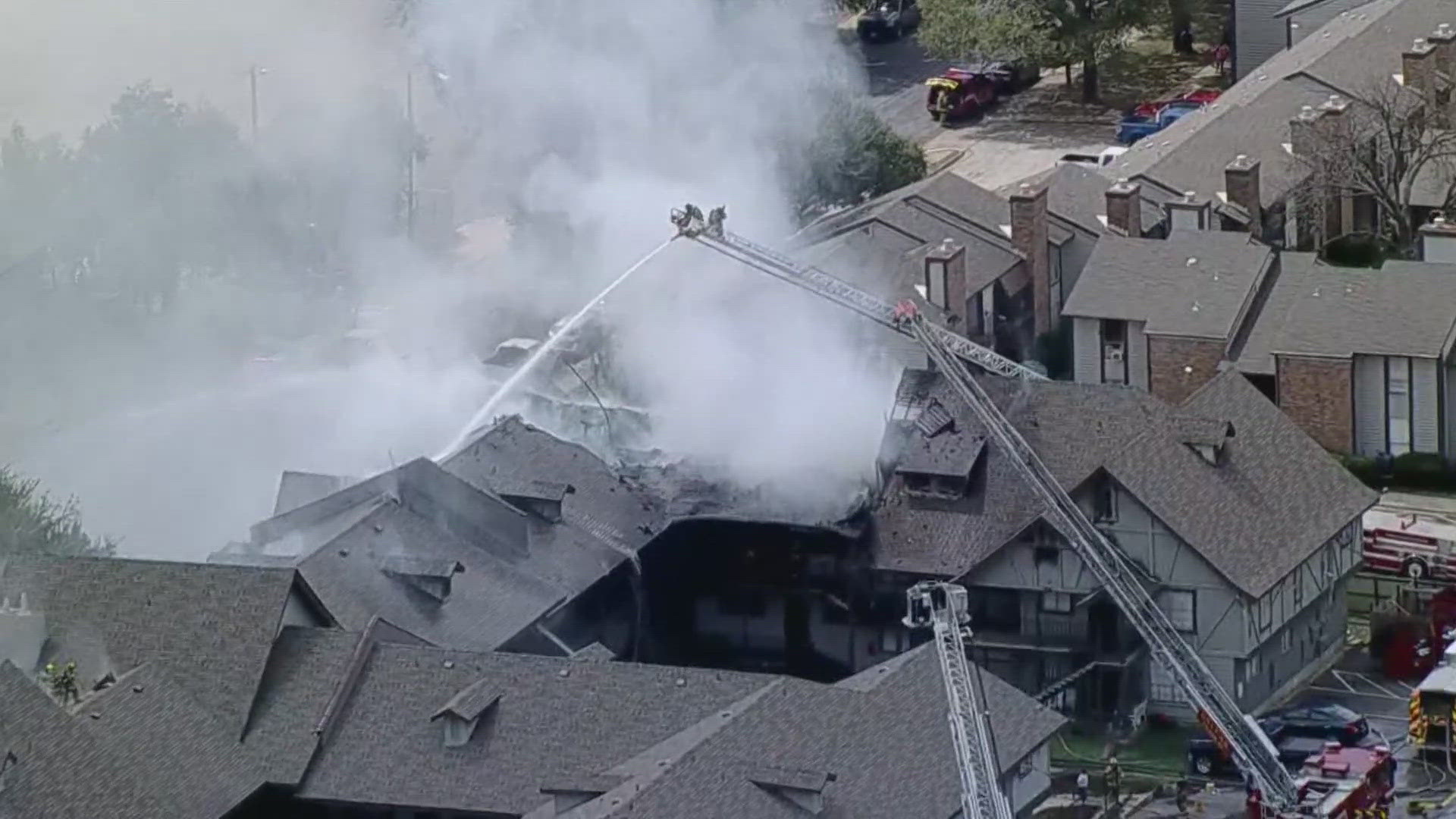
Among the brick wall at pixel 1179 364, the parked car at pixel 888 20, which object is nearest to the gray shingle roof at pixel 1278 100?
the brick wall at pixel 1179 364

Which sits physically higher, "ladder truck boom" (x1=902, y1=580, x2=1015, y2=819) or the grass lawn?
"ladder truck boom" (x1=902, y1=580, x2=1015, y2=819)

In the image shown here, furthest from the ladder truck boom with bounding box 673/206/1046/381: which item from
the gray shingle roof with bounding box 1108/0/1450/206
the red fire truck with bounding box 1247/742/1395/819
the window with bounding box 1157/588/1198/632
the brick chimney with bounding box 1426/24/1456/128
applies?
the brick chimney with bounding box 1426/24/1456/128

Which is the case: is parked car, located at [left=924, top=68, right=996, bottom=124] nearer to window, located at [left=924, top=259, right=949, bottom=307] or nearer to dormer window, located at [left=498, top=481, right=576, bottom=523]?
window, located at [left=924, top=259, right=949, bottom=307]

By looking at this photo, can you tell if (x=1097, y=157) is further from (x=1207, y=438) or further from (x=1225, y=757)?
(x=1225, y=757)

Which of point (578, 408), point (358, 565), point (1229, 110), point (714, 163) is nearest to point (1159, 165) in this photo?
point (1229, 110)

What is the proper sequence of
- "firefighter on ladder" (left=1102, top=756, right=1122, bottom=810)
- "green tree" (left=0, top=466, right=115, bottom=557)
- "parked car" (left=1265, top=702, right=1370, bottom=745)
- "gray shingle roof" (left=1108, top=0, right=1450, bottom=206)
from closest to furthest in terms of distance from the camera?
"firefighter on ladder" (left=1102, top=756, right=1122, bottom=810) → "parked car" (left=1265, top=702, right=1370, bottom=745) → "green tree" (left=0, top=466, right=115, bottom=557) → "gray shingle roof" (left=1108, top=0, right=1450, bottom=206)

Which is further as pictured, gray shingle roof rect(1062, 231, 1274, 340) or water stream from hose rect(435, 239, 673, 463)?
gray shingle roof rect(1062, 231, 1274, 340)

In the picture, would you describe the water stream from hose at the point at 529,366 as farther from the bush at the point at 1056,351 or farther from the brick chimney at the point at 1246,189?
the brick chimney at the point at 1246,189

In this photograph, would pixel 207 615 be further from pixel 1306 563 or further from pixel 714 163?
pixel 714 163

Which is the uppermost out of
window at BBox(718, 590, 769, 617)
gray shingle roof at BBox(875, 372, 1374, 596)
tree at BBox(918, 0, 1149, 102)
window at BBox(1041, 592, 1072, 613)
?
gray shingle roof at BBox(875, 372, 1374, 596)
